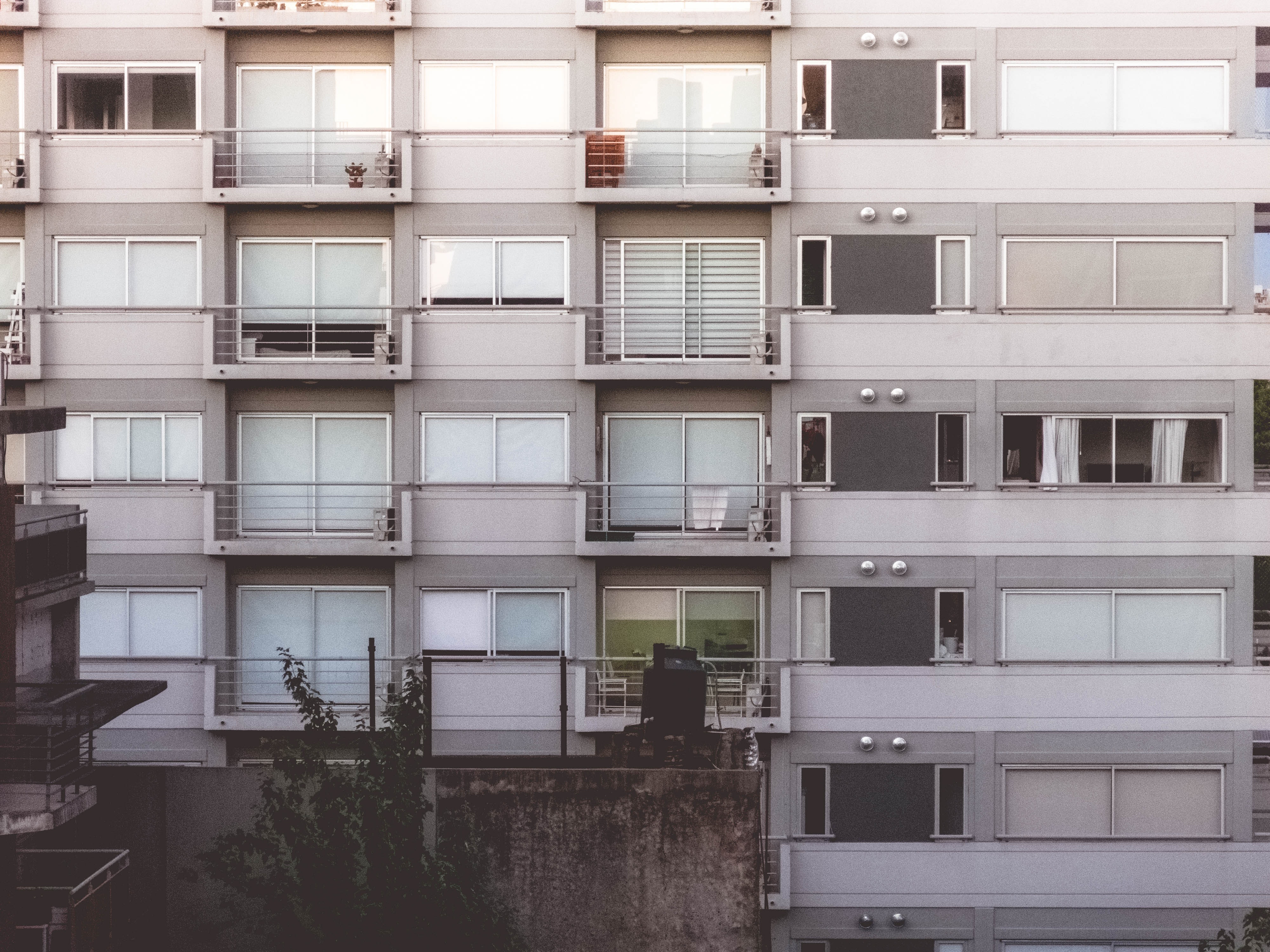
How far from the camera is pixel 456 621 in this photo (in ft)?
68.5

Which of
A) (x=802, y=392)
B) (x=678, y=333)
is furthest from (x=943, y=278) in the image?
(x=678, y=333)

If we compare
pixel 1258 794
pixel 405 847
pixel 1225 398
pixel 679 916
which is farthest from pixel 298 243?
pixel 1258 794

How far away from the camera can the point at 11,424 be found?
13.2 metres

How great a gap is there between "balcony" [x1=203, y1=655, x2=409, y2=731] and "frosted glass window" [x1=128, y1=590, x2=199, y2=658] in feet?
1.94

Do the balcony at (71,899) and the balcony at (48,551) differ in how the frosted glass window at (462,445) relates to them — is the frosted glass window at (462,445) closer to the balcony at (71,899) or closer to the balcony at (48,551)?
the balcony at (48,551)

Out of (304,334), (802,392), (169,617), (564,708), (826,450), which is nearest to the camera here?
(564,708)

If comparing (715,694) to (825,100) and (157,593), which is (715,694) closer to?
(157,593)

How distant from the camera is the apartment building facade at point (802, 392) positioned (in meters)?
20.5

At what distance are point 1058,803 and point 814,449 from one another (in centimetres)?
664

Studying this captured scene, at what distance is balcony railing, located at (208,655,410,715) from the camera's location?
20719 mm

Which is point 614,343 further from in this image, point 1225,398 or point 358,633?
point 1225,398

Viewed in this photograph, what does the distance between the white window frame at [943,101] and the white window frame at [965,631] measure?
6943 millimetres

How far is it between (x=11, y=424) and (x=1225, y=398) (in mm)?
16864

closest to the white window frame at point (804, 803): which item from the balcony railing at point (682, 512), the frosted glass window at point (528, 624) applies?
the balcony railing at point (682, 512)
